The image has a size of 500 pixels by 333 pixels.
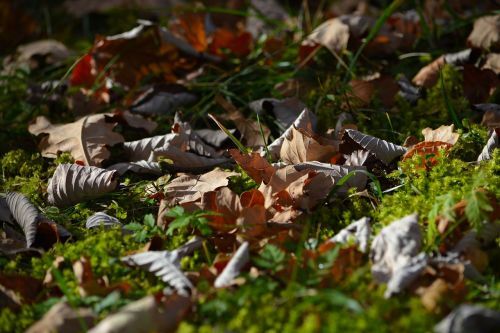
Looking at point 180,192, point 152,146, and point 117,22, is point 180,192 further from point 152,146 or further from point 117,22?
point 117,22

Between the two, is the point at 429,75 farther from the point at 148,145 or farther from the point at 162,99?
the point at 148,145

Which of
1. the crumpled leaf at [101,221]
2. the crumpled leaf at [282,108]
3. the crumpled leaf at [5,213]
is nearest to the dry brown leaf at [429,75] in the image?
the crumpled leaf at [282,108]

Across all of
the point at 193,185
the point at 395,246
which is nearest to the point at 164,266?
the point at 193,185

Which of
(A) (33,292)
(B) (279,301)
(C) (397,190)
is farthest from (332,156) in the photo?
(A) (33,292)

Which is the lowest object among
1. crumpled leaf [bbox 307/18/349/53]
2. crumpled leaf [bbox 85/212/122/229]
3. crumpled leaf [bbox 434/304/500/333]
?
crumpled leaf [bbox 85/212/122/229]

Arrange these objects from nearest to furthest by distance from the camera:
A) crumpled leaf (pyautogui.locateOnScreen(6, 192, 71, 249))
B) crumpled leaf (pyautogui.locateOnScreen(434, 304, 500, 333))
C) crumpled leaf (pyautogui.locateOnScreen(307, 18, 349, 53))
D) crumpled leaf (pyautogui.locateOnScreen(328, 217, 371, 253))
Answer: crumpled leaf (pyautogui.locateOnScreen(434, 304, 500, 333)), crumpled leaf (pyautogui.locateOnScreen(328, 217, 371, 253)), crumpled leaf (pyautogui.locateOnScreen(6, 192, 71, 249)), crumpled leaf (pyautogui.locateOnScreen(307, 18, 349, 53))

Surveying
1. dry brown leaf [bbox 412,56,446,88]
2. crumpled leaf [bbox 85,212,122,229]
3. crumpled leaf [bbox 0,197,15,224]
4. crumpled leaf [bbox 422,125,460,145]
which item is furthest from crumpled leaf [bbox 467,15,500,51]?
crumpled leaf [bbox 0,197,15,224]

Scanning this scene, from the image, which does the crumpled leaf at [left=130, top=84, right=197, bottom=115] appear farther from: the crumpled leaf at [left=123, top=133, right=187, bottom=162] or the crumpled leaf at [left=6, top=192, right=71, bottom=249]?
the crumpled leaf at [left=6, top=192, right=71, bottom=249]

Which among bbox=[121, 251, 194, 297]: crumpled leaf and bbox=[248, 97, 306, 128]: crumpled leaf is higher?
bbox=[121, 251, 194, 297]: crumpled leaf
